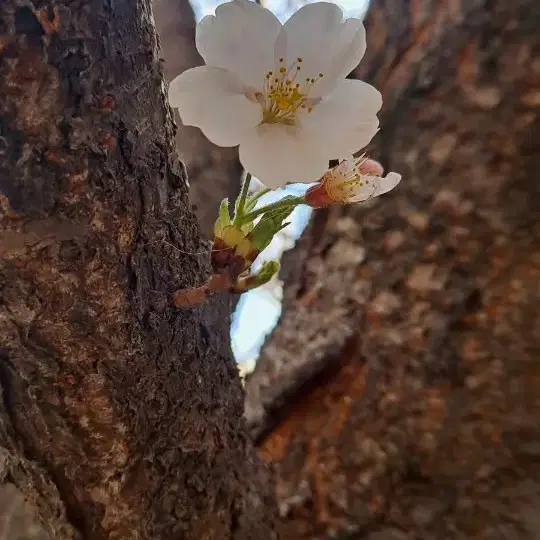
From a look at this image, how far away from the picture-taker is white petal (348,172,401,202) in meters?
0.38

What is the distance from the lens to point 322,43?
347 mm

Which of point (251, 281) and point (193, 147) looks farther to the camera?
point (193, 147)

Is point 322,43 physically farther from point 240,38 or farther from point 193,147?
point 193,147

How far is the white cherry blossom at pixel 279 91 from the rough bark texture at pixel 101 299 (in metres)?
0.06

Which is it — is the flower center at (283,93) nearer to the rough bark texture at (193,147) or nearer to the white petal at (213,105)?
the white petal at (213,105)

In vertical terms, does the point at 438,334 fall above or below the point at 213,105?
above

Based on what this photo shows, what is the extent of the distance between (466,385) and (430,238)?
0.20m

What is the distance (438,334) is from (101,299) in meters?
0.53

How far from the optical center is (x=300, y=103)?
347 millimetres

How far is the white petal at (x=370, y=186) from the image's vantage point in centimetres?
38

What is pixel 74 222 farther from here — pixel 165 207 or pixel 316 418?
pixel 316 418

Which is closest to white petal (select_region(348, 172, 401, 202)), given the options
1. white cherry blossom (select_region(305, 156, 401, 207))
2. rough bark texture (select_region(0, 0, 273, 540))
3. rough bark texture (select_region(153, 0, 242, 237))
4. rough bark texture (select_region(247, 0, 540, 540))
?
white cherry blossom (select_region(305, 156, 401, 207))

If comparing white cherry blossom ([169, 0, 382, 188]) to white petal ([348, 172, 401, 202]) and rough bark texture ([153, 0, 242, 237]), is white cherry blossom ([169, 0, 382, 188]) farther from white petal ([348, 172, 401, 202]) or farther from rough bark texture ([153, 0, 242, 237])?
rough bark texture ([153, 0, 242, 237])

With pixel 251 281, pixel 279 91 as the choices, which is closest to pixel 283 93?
pixel 279 91
